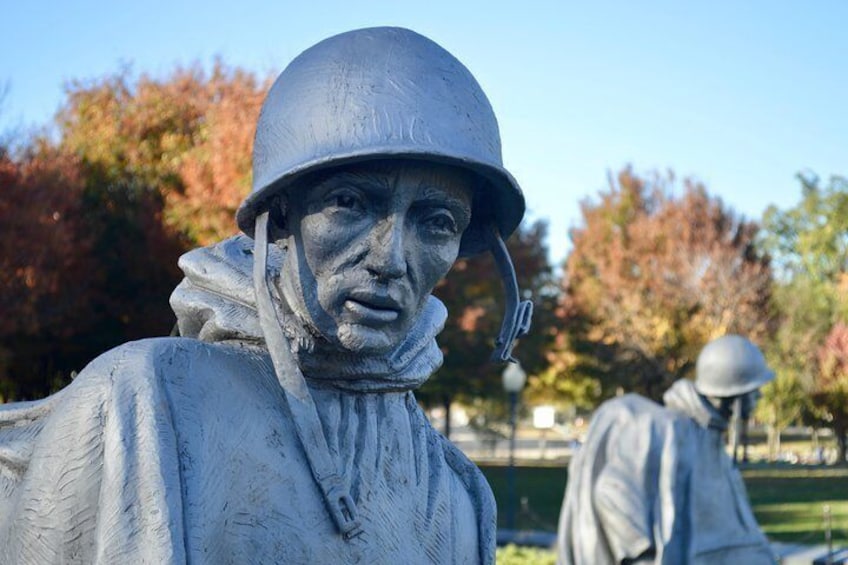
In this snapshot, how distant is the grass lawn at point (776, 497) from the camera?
697 inches

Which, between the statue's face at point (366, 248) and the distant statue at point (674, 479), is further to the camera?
the distant statue at point (674, 479)

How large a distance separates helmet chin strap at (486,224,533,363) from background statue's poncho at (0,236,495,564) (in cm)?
14

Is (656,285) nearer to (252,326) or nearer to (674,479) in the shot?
(674,479)

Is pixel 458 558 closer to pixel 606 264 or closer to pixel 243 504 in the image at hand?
pixel 243 504

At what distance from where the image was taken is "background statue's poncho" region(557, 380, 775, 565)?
29.8 ft

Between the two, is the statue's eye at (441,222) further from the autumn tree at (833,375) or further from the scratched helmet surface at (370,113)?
the autumn tree at (833,375)

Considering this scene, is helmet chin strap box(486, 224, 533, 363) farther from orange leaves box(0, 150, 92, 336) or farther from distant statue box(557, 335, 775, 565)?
orange leaves box(0, 150, 92, 336)

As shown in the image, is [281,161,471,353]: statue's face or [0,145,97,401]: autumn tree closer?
[281,161,471,353]: statue's face

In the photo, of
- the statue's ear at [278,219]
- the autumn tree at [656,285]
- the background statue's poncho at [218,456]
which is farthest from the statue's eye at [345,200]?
the autumn tree at [656,285]

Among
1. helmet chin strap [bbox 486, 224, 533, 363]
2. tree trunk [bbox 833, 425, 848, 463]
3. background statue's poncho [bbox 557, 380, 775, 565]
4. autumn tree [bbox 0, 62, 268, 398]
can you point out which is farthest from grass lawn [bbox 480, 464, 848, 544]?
helmet chin strap [bbox 486, 224, 533, 363]

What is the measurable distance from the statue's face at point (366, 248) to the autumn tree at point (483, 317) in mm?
19514

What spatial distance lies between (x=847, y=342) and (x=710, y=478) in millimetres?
29840

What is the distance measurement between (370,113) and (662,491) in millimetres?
7580

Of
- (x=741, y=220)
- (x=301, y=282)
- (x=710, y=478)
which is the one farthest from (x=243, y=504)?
(x=741, y=220)
